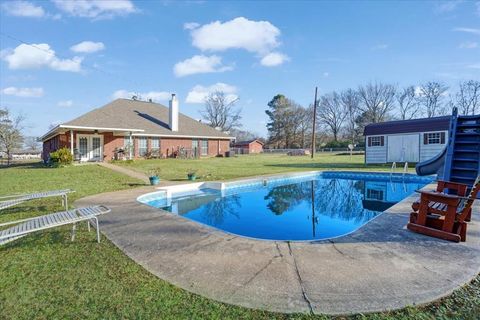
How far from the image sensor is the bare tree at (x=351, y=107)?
2162 inches

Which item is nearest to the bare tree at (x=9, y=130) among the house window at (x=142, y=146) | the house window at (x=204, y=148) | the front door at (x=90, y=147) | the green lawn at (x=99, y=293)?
the front door at (x=90, y=147)

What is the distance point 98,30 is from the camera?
16.8 meters

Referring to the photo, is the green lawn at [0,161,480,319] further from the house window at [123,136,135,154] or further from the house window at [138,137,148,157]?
the house window at [138,137,148,157]

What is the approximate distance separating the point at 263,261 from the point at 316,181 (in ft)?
38.8

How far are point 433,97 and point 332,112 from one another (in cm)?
1741

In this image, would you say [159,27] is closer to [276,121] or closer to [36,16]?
[36,16]

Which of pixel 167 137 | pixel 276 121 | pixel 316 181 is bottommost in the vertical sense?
pixel 316 181

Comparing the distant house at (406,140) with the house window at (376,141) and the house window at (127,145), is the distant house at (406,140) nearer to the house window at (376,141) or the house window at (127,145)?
the house window at (376,141)

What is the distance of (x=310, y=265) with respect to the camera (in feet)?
11.4

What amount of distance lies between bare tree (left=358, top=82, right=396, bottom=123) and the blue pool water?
1657 inches

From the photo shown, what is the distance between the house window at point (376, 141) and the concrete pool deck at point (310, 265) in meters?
17.5

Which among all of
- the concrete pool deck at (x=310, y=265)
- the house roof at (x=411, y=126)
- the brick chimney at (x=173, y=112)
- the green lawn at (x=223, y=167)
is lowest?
the concrete pool deck at (x=310, y=265)

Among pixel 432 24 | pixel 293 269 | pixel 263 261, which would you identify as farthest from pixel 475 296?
pixel 432 24

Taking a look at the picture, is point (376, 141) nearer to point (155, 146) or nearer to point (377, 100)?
point (155, 146)
